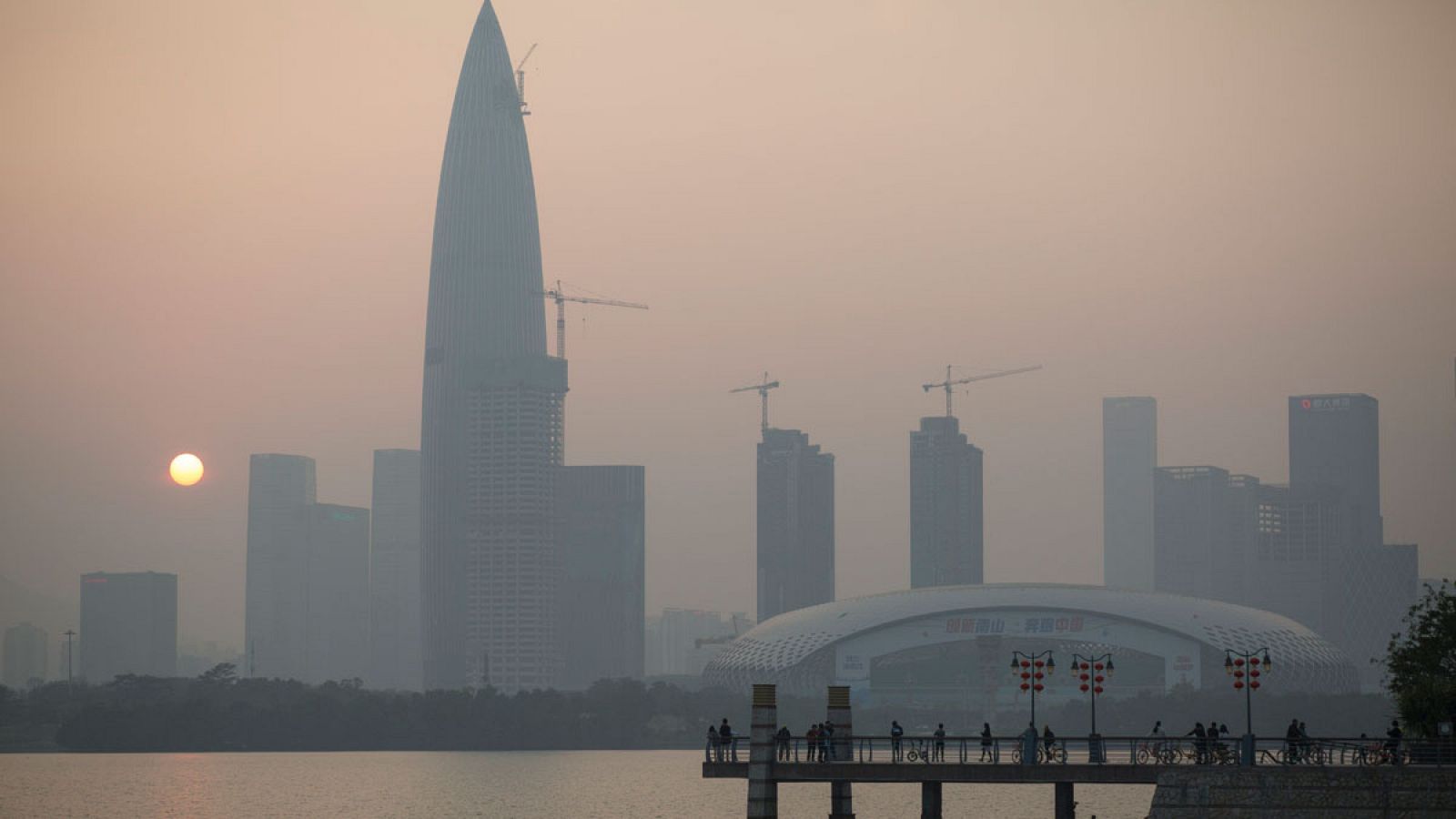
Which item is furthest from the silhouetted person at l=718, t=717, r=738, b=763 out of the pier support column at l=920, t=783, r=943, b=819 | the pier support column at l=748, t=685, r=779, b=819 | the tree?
the tree

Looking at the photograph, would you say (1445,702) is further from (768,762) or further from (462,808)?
(462,808)

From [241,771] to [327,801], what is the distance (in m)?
49.3

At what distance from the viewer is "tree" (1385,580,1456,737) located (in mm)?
77562

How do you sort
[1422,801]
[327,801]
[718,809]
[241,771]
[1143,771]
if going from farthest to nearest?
[241,771], [327,801], [718,809], [1143,771], [1422,801]

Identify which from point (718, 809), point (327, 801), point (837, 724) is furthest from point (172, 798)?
point (837, 724)

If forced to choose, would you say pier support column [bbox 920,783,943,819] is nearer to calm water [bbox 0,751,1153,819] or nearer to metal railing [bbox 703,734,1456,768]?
metal railing [bbox 703,734,1456,768]

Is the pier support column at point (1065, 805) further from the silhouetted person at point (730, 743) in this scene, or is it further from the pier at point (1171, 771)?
the silhouetted person at point (730, 743)

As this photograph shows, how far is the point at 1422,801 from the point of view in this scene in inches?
2266

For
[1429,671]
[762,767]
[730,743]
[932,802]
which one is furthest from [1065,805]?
[1429,671]

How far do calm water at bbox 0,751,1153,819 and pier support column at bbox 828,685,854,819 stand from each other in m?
32.7

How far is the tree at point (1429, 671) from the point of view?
254 feet

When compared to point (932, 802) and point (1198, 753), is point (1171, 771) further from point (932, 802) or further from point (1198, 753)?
A: point (932, 802)

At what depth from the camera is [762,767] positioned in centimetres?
6762

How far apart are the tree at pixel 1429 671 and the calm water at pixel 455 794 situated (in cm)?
2471
